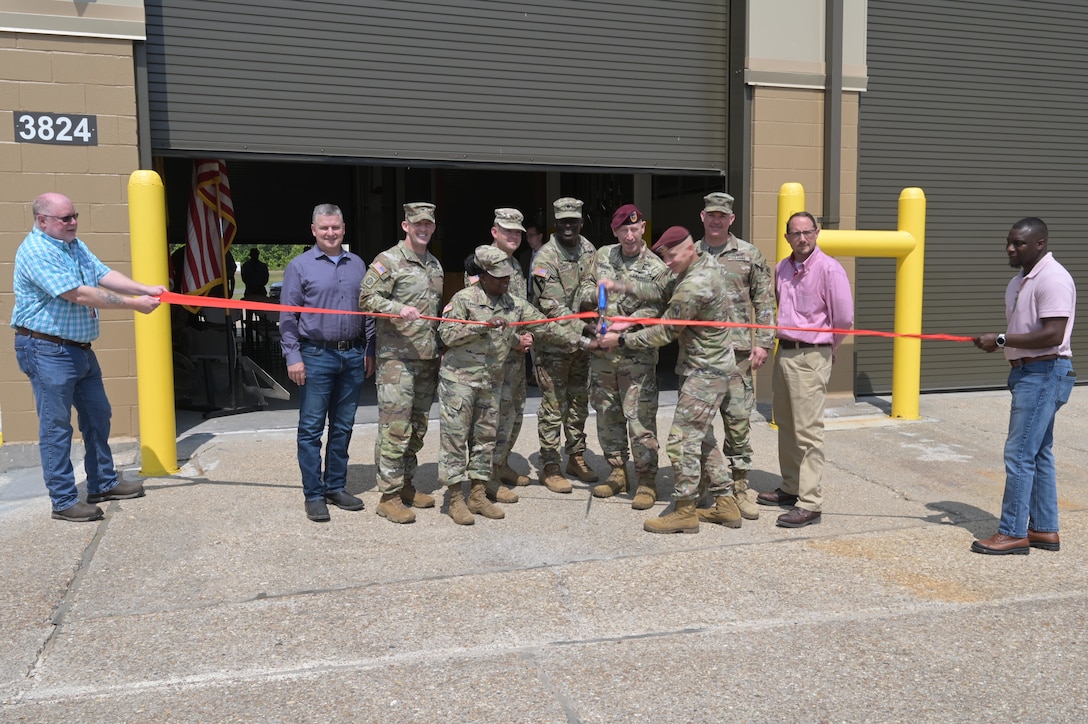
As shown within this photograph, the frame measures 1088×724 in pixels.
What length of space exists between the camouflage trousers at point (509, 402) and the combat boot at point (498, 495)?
15 cm

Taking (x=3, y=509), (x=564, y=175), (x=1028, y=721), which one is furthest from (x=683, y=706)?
(x=564, y=175)

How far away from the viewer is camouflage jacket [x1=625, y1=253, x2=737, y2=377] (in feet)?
16.3

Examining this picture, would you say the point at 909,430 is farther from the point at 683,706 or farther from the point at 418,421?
the point at 683,706

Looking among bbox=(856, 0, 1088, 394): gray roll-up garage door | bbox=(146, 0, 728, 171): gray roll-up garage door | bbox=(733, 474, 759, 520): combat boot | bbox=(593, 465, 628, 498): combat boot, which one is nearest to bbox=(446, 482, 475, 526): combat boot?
bbox=(593, 465, 628, 498): combat boot

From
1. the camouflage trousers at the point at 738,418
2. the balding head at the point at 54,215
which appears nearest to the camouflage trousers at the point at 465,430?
the camouflage trousers at the point at 738,418

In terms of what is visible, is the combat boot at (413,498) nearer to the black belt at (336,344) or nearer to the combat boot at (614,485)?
the black belt at (336,344)

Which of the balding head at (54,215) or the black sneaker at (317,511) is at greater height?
the balding head at (54,215)

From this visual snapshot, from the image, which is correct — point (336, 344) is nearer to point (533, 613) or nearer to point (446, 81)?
point (533, 613)

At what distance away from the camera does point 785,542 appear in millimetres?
5012

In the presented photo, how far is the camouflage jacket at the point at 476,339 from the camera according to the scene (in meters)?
5.20

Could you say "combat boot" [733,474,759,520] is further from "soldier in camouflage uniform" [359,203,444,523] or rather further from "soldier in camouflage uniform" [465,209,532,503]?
"soldier in camouflage uniform" [359,203,444,523]

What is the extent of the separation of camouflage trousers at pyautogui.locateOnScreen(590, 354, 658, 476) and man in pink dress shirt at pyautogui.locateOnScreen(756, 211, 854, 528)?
33.2 inches

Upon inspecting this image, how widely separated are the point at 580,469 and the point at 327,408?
1887 mm

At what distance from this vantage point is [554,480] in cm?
612
